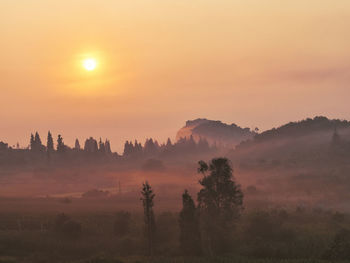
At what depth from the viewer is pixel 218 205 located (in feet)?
302

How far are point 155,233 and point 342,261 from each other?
36220mm

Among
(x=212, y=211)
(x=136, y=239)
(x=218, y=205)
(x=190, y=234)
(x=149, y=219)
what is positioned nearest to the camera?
(x=190, y=234)

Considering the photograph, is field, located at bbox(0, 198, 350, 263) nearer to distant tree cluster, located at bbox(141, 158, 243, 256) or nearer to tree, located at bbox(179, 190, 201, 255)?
tree, located at bbox(179, 190, 201, 255)

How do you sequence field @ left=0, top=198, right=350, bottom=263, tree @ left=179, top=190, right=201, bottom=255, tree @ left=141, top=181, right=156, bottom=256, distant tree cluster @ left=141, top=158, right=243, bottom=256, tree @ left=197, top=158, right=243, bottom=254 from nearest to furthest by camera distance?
1. field @ left=0, top=198, right=350, bottom=263
2. tree @ left=179, top=190, right=201, bottom=255
3. tree @ left=141, top=181, right=156, bottom=256
4. distant tree cluster @ left=141, top=158, right=243, bottom=256
5. tree @ left=197, top=158, right=243, bottom=254

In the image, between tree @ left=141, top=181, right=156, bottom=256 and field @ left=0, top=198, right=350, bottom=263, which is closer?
field @ left=0, top=198, right=350, bottom=263

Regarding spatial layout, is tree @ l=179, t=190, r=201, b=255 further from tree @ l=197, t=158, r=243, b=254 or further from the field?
tree @ l=197, t=158, r=243, b=254

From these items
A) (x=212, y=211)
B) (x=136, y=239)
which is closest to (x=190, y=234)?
(x=212, y=211)

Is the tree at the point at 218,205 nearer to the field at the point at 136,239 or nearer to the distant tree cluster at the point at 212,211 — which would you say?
the distant tree cluster at the point at 212,211

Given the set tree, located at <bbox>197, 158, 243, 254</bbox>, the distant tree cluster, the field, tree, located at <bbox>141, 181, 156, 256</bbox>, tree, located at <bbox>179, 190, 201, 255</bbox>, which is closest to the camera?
the field

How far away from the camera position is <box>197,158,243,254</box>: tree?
89731mm

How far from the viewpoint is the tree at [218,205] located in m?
89.7

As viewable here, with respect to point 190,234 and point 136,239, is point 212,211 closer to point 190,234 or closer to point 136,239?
point 190,234

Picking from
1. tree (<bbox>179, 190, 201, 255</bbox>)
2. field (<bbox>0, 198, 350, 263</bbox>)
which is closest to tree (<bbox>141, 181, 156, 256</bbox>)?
field (<bbox>0, 198, 350, 263</bbox>)

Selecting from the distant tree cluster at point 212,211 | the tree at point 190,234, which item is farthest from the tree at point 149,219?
the tree at point 190,234
